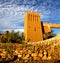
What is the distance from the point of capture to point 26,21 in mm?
31203

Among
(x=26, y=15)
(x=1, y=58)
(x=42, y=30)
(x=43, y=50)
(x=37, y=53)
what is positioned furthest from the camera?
(x=42, y=30)

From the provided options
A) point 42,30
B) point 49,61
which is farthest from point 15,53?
point 42,30

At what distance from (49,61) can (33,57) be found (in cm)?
39

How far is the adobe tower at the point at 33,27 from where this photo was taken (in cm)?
3084

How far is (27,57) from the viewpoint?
14.8 feet

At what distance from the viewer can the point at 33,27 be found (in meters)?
31.5

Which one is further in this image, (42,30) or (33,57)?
(42,30)

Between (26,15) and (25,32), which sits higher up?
(26,15)

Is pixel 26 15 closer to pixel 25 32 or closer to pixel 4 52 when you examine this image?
pixel 25 32

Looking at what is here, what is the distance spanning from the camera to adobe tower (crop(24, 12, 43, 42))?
101 feet

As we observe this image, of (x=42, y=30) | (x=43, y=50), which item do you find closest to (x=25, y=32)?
(x=42, y=30)

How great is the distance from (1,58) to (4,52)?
41cm

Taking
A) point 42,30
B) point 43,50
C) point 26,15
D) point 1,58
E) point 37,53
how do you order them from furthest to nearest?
point 42,30 → point 26,15 → point 43,50 → point 37,53 → point 1,58

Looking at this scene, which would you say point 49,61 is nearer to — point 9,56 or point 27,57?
point 27,57
